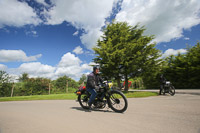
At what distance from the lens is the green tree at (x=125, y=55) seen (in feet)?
39.3

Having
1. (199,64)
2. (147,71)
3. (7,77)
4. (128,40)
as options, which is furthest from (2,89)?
(199,64)

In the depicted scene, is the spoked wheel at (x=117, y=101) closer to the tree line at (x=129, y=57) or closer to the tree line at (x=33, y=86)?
the tree line at (x=129, y=57)

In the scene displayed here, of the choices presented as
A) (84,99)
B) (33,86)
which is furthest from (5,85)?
(84,99)

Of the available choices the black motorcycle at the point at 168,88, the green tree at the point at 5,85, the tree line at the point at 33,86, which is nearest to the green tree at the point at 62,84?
the tree line at the point at 33,86

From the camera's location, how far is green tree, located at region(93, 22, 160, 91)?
472 inches

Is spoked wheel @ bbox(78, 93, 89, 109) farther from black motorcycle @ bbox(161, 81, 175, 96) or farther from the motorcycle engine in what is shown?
black motorcycle @ bbox(161, 81, 175, 96)

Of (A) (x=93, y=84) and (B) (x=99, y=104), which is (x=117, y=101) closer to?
(B) (x=99, y=104)

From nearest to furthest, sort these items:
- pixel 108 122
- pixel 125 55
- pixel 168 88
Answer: pixel 108 122, pixel 168 88, pixel 125 55

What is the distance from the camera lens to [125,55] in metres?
12.1

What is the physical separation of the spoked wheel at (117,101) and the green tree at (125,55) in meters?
7.70

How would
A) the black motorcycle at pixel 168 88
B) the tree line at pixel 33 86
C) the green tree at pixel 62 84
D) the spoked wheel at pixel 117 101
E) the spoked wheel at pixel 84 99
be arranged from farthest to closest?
1. the green tree at pixel 62 84
2. the tree line at pixel 33 86
3. the black motorcycle at pixel 168 88
4. the spoked wheel at pixel 84 99
5. the spoked wheel at pixel 117 101

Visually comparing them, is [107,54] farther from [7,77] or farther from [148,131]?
[7,77]

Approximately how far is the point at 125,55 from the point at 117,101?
854 centimetres

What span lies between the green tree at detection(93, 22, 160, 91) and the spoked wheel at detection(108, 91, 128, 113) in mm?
7698
